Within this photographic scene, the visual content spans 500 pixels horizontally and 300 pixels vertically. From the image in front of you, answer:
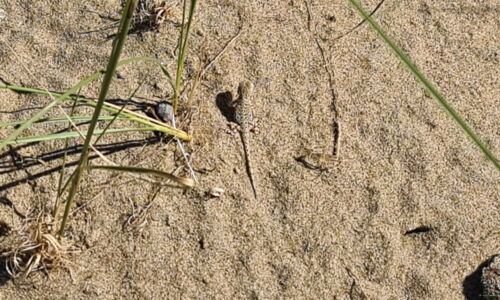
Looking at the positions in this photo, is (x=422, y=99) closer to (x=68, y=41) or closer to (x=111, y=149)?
(x=111, y=149)

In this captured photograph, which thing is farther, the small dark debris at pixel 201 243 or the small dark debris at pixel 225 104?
the small dark debris at pixel 225 104

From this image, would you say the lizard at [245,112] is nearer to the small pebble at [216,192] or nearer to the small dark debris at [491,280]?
the small pebble at [216,192]

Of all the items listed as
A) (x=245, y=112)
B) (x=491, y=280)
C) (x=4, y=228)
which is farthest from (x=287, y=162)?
(x=4, y=228)

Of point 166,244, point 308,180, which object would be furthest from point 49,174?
point 308,180

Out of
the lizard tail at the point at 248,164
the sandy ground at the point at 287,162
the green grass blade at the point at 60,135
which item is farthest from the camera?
the lizard tail at the point at 248,164

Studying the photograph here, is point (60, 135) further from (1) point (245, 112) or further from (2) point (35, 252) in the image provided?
(1) point (245, 112)

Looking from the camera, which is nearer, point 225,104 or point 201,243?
point 201,243

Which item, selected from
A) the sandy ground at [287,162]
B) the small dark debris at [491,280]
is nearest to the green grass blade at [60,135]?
the sandy ground at [287,162]

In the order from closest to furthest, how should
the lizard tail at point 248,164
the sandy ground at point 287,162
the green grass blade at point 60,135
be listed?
the green grass blade at point 60,135
the sandy ground at point 287,162
the lizard tail at point 248,164
